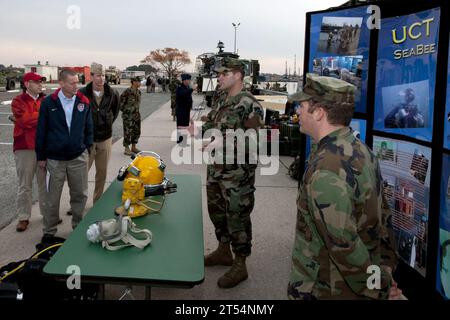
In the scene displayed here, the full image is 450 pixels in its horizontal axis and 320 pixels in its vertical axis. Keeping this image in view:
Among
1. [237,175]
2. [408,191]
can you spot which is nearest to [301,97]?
[237,175]

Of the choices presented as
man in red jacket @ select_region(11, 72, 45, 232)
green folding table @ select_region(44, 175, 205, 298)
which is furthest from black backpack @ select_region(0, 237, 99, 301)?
man in red jacket @ select_region(11, 72, 45, 232)

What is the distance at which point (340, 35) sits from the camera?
388 centimetres

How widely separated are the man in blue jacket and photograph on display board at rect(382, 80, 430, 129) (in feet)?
9.53

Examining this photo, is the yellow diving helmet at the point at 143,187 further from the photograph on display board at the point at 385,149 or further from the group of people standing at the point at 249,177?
the photograph on display board at the point at 385,149

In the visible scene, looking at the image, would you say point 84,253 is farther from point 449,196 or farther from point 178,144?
point 178,144

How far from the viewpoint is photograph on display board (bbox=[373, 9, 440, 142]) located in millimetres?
2873

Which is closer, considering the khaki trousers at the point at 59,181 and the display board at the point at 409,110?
the display board at the point at 409,110

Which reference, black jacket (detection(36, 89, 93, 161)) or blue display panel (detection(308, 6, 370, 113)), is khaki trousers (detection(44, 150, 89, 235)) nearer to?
black jacket (detection(36, 89, 93, 161))

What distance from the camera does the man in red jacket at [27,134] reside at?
14.1 ft

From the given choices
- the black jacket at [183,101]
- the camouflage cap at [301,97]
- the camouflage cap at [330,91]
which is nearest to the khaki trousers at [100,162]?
the camouflage cap at [301,97]

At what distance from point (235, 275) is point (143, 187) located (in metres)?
1.17

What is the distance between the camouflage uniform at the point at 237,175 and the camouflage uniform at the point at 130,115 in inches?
216

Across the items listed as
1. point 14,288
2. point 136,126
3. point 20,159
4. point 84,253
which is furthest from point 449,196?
point 136,126
